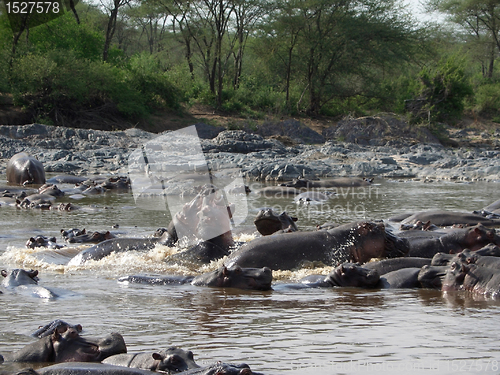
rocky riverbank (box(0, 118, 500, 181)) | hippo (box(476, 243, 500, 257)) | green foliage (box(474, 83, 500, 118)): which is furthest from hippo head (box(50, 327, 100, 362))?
green foliage (box(474, 83, 500, 118))

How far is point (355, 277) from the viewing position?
5.01 meters

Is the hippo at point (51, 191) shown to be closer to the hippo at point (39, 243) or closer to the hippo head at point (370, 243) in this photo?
the hippo at point (39, 243)

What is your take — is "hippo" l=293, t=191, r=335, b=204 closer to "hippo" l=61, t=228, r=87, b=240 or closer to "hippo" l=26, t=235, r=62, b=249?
"hippo" l=61, t=228, r=87, b=240

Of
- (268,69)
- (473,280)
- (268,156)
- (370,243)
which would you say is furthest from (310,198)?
(268,69)

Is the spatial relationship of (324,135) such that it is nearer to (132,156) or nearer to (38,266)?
(132,156)

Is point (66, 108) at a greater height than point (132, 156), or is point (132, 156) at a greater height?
point (66, 108)

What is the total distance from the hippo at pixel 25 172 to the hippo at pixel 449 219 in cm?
967

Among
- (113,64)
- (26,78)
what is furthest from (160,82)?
(26,78)

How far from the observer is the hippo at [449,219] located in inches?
332

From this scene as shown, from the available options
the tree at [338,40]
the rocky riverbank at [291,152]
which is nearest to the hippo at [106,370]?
the rocky riverbank at [291,152]

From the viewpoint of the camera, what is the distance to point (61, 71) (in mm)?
24938

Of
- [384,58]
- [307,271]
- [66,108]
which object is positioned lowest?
[307,271]

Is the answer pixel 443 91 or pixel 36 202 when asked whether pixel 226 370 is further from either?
pixel 443 91

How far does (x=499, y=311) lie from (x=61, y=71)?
77.6ft
